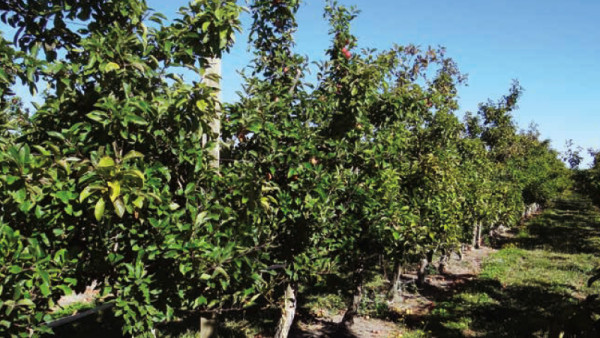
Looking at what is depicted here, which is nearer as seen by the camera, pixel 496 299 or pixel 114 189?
pixel 114 189

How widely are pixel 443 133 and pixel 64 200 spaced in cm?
899

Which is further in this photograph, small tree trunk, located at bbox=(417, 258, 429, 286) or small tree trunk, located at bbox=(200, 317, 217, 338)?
small tree trunk, located at bbox=(417, 258, 429, 286)

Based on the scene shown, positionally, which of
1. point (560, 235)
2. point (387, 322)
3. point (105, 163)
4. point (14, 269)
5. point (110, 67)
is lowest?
point (387, 322)

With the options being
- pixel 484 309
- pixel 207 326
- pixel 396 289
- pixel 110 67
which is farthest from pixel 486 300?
pixel 110 67

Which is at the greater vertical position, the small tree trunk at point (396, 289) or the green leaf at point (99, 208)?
the green leaf at point (99, 208)

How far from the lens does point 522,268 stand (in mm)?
13516

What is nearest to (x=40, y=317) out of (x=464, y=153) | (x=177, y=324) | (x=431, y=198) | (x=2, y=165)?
A: (x=2, y=165)

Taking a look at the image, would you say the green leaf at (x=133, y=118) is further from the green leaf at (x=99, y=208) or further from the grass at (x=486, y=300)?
the grass at (x=486, y=300)

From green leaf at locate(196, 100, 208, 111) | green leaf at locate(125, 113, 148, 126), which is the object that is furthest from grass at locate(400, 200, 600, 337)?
green leaf at locate(125, 113, 148, 126)

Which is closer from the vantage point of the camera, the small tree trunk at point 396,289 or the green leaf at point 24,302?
the green leaf at point 24,302

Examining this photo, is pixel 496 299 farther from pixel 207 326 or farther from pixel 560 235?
pixel 560 235

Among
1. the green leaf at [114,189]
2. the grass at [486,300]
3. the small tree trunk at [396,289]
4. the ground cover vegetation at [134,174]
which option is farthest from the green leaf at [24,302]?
the small tree trunk at [396,289]

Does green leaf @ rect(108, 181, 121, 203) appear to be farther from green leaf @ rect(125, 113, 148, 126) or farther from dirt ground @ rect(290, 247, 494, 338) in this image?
dirt ground @ rect(290, 247, 494, 338)

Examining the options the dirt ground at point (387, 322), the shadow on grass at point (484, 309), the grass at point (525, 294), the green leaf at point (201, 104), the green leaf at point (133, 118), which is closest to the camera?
the grass at point (525, 294)
